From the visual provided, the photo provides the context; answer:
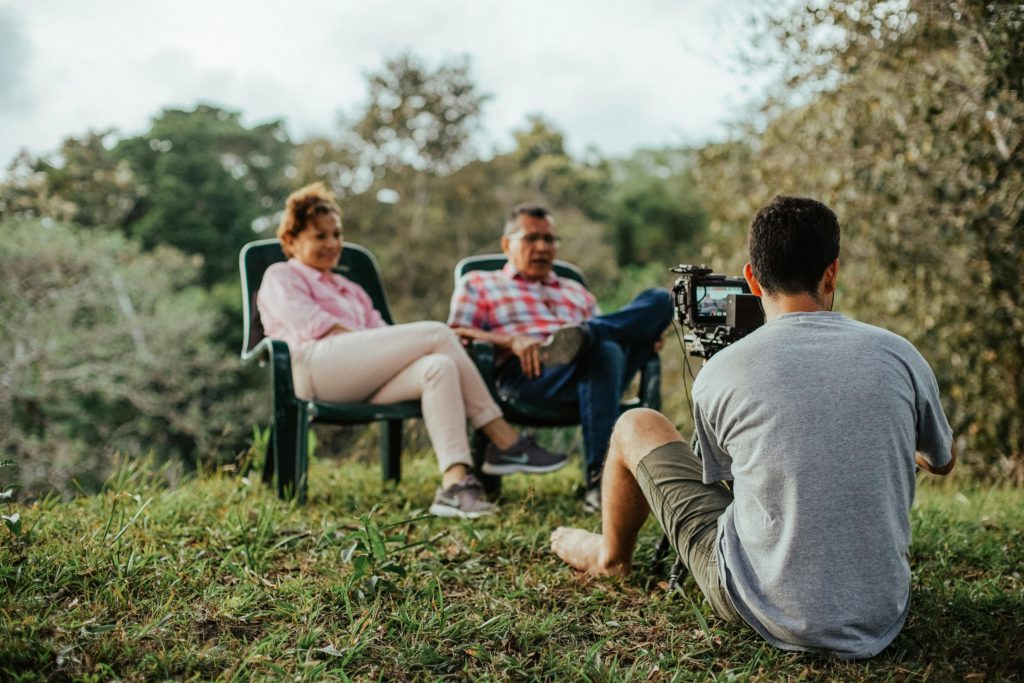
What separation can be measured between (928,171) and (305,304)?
3.37 meters

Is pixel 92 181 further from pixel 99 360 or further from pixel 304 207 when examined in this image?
pixel 304 207

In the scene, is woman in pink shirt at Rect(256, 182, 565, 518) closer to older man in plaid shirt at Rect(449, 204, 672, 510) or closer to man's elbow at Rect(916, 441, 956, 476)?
older man in plaid shirt at Rect(449, 204, 672, 510)

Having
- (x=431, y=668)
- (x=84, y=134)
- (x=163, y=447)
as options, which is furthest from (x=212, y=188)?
(x=431, y=668)

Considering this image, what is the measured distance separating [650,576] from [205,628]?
1.15 meters

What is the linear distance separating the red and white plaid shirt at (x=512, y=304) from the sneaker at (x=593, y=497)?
0.71 meters

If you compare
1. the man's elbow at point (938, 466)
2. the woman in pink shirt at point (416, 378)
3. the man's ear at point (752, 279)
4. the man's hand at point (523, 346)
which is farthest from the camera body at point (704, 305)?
the woman in pink shirt at point (416, 378)

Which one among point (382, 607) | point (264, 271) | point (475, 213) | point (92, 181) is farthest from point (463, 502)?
point (92, 181)

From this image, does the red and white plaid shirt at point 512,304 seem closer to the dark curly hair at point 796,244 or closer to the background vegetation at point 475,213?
the background vegetation at point 475,213

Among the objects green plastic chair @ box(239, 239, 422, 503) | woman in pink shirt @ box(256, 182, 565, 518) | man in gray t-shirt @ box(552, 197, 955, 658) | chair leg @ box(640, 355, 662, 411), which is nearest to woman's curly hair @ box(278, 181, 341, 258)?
woman in pink shirt @ box(256, 182, 565, 518)

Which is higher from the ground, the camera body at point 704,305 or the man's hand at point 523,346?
the camera body at point 704,305

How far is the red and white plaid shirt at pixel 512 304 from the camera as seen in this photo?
3525 mm

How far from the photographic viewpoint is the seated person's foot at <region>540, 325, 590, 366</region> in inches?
118

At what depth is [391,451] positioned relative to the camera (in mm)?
3557

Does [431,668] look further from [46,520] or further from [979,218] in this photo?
[979,218]
